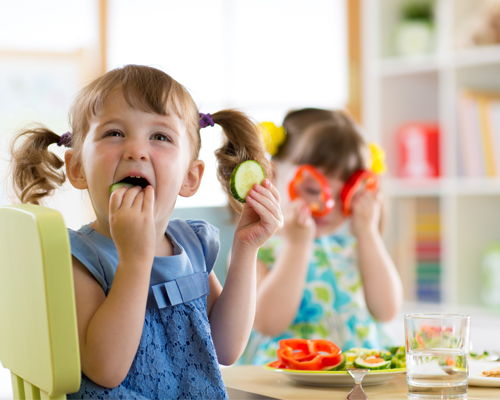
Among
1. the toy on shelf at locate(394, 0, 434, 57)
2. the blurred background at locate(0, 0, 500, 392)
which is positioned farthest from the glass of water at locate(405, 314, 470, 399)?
the toy on shelf at locate(394, 0, 434, 57)

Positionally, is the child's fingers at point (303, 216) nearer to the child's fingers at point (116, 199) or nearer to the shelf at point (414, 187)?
the child's fingers at point (116, 199)

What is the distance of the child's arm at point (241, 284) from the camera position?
3.00 feet

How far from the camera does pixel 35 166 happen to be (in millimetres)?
904

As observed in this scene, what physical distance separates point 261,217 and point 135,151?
8.6 inches

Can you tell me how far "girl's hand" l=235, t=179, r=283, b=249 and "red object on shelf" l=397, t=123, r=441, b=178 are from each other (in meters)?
1.97

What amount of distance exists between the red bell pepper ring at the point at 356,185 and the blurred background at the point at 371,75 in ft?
2.20

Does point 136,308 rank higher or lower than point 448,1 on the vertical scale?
lower

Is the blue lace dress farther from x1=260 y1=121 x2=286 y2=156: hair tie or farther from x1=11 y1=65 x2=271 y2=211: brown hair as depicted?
x1=260 y1=121 x2=286 y2=156: hair tie

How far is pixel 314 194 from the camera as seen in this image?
1733mm

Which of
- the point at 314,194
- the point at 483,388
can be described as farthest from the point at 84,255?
the point at 314,194

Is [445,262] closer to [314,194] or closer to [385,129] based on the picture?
[385,129]

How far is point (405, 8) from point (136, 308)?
251 cm

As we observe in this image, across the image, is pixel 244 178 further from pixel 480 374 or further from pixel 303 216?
pixel 303 216

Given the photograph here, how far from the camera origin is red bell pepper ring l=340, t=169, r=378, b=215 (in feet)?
5.73
